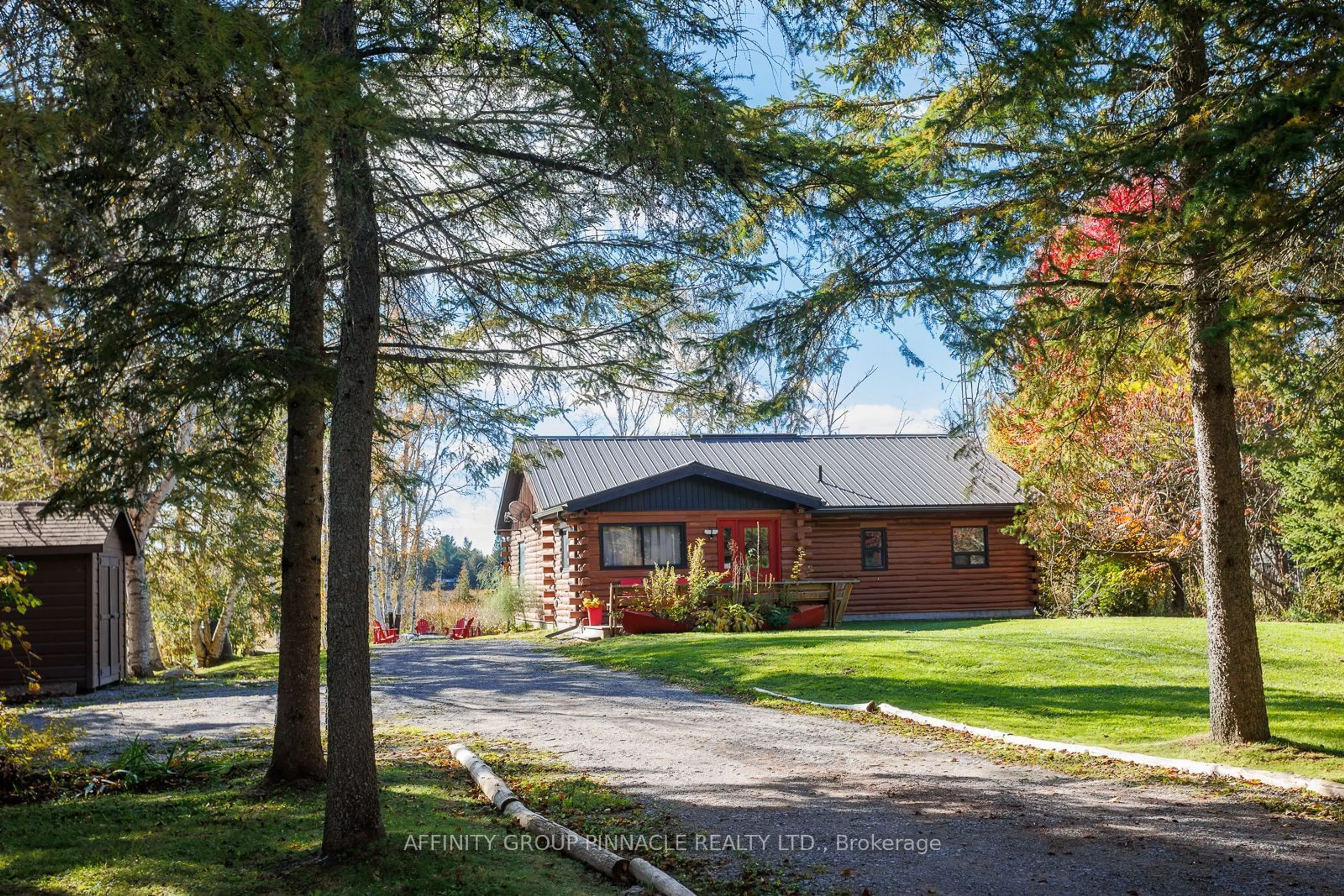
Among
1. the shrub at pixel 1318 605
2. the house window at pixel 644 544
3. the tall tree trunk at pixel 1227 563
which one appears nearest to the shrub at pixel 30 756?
the tall tree trunk at pixel 1227 563

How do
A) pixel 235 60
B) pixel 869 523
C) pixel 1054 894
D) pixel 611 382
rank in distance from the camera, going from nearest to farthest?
pixel 235 60 < pixel 1054 894 < pixel 611 382 < pixel 869 523

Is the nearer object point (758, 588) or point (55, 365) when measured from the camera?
point (55, 365)

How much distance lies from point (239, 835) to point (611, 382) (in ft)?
14.8

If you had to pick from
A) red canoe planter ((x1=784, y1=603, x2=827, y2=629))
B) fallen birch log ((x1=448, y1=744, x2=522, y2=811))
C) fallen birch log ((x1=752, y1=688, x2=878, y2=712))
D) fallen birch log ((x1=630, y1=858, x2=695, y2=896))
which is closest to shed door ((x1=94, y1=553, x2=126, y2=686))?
fallen birch log ((x1=448, y1=744, x2=522, y2=811))

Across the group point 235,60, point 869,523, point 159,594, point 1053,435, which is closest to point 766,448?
point 869,523

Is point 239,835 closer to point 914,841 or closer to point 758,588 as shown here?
point 914,841

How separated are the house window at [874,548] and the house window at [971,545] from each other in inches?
77.4

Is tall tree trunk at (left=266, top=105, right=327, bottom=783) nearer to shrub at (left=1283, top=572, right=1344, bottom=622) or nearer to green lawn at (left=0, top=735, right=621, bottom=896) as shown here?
green lawn at (left=0, top=735, right=621, bottom=896)

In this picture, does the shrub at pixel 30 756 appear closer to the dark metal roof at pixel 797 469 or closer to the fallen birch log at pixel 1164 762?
the fallen birch log at pixel 1164 762

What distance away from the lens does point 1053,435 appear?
10.7 meters

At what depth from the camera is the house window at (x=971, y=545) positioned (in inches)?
1110

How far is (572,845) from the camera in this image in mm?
6262

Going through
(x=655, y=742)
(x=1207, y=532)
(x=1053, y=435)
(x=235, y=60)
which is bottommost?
(x=655, y=742)

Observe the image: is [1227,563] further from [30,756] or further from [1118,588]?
[1118,588]
